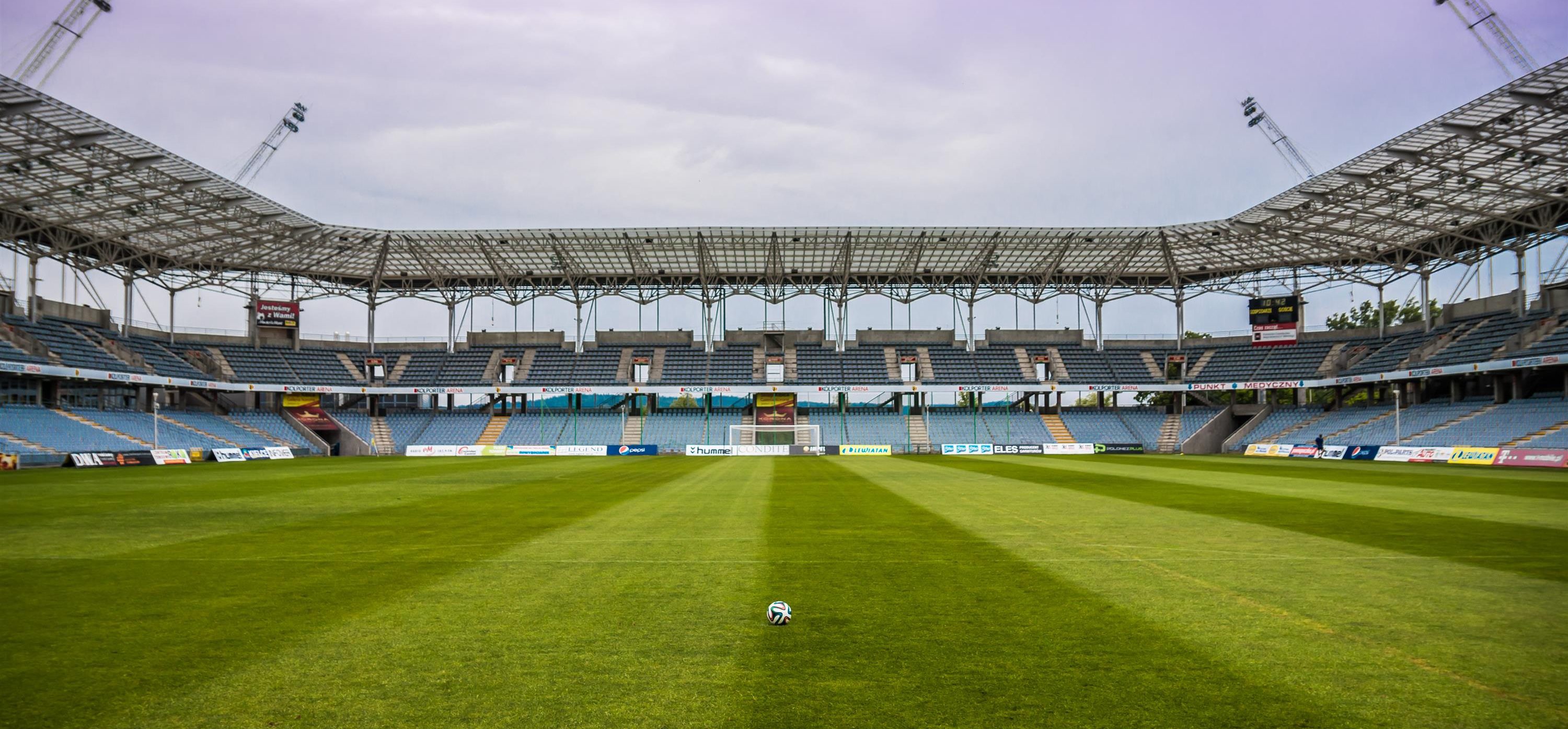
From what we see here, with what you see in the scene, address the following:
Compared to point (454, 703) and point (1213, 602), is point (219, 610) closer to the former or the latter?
point (454, 703)

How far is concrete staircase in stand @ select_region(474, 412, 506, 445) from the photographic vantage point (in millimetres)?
60188

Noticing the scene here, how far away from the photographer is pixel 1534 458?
33750 millimetres

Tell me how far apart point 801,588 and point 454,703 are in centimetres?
419

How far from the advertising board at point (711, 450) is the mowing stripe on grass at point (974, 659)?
46.3m

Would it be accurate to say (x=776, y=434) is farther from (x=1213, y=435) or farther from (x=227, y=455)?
(x=227, y=455)

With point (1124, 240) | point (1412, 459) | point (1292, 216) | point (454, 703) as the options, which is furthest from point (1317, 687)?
point (1124, 240)

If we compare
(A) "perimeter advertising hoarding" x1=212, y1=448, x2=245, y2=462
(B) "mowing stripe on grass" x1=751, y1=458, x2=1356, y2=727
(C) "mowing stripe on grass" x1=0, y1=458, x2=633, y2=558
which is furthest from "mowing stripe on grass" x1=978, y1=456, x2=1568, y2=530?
(A) "perimeter advertising hoarding" x1=212, y1=448, x2=245, y2=462

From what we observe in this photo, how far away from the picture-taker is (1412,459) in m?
39.2

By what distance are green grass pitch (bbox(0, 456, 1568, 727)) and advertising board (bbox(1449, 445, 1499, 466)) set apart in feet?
79.2

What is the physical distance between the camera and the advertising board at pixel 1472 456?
117ft

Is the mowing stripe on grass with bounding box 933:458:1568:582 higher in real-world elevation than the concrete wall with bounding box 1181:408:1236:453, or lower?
higher

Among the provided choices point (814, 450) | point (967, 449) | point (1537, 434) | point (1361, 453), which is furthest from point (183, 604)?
point (967, 449)

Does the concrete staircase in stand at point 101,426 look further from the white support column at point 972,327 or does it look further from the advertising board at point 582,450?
the white support column at point 972,327

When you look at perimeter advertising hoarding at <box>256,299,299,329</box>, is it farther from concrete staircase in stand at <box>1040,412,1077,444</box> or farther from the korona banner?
the korona banner
